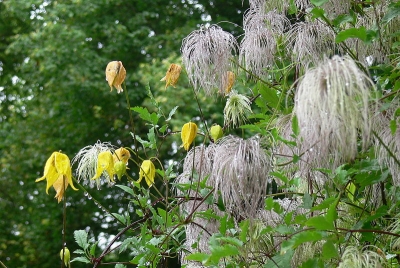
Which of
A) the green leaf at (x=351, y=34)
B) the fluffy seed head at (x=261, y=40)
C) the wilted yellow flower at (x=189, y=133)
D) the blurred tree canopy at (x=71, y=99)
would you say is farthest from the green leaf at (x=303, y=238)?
the blurred tree canopy at (x=71, y=99)

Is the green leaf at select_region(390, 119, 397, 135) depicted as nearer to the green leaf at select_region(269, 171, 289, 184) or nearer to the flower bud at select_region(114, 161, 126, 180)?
the green leaf at select_region(269, 171, 289, 184)

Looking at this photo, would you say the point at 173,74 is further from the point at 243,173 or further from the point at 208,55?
the point at 243,173

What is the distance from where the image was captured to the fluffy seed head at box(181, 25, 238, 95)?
1.48 meters

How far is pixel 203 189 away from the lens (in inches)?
57.3

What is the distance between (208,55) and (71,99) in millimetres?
4715

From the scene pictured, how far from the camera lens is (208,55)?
148 centimetres

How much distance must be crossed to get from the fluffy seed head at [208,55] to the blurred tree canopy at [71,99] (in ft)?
13.8

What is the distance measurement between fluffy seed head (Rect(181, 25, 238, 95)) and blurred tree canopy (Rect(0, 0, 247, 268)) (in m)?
4.21

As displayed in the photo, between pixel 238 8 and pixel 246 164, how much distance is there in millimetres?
5075

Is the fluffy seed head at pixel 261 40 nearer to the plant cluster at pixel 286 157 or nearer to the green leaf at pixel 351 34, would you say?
the plant cluster at pixel 286 157

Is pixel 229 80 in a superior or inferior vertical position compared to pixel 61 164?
superior

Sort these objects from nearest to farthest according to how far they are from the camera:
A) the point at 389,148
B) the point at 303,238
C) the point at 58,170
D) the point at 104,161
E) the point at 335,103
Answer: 1. the point at 335,103
2. the point at 303,238
3. the point at 389,148
4. the point at 58,170
5. the point at 104,161

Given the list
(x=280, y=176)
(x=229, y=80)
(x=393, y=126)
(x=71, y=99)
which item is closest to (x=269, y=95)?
(x=229, y=80)

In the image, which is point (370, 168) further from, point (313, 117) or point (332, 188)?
point (313, 117)
